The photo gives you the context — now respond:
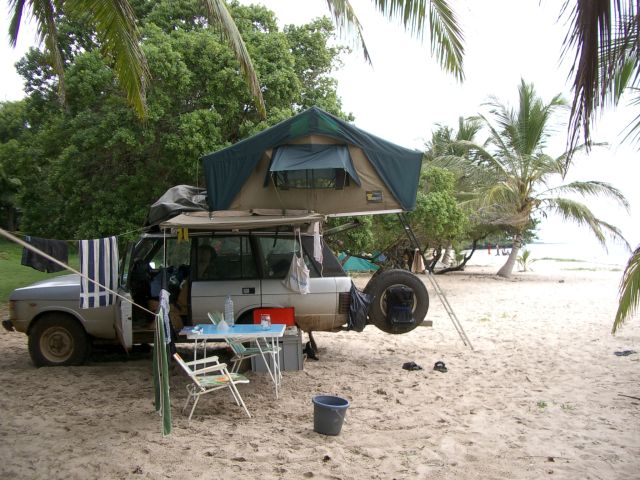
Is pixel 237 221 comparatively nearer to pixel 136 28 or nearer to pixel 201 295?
pixel 201 295

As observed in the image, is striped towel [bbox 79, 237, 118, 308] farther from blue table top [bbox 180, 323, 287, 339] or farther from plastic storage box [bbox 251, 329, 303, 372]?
plastic storage box [bbox 251, 329, 303, 372]

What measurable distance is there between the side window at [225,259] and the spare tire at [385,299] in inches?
65.0

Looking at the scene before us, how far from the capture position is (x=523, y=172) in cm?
2214

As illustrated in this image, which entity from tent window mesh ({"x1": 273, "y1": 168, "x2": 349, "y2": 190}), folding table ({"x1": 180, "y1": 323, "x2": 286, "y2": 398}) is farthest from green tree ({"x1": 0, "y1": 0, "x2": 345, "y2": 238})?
folding table ({"x1": 180, "y1": 323, "x2": 286, "y2": 398})

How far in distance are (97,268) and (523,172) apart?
1981 centimetres

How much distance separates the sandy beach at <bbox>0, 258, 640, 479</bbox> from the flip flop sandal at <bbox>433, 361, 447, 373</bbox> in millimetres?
78

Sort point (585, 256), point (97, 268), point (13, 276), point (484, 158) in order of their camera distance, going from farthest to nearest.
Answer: point (585, 256) < point (484, 158) < point (13, 276) < point (97, 268)

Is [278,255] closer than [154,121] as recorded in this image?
Yes

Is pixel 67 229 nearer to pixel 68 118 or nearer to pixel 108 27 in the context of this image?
pixel 68 118

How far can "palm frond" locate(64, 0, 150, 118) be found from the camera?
535 centimetres

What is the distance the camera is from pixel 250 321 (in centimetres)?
693

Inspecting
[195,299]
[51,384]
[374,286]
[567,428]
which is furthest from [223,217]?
[567,428]

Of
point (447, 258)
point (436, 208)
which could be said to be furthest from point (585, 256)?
point (436, 208)

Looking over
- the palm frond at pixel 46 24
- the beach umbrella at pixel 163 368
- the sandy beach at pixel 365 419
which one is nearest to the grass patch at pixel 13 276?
the sandy beach at pixel 365 419
